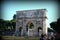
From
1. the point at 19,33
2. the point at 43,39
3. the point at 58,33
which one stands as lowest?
the point at 19,33

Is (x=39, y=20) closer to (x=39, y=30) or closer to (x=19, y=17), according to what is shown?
(x=39, y=30)

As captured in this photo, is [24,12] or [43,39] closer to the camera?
[43,39]

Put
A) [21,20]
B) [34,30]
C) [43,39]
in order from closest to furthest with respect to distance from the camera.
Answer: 1. [43,39]
2. [34,30]
3. [21,20]

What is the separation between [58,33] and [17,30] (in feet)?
62.2

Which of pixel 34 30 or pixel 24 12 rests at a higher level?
pixel 24 12

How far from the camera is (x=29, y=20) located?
2194 cm

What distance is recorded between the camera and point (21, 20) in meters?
22.6

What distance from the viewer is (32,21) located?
71.6 feet

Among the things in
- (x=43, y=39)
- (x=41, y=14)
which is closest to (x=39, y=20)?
(x=41, y=14)

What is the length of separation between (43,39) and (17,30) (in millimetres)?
17374

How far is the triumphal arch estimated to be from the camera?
69.4ft

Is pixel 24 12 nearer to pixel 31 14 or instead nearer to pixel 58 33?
pixel 31 14

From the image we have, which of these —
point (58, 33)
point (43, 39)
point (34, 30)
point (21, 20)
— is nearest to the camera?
point (58, 33)

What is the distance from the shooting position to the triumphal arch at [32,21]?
2114 cm
